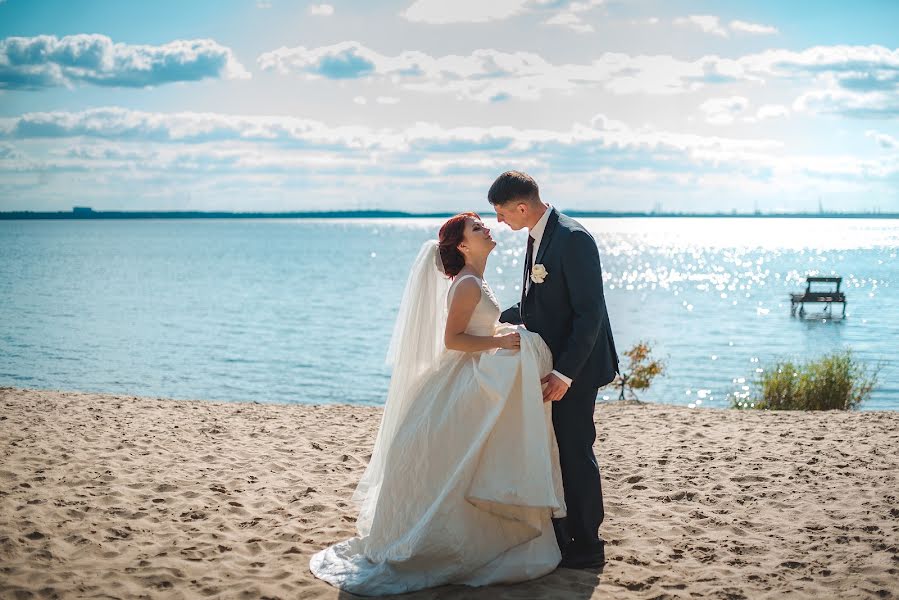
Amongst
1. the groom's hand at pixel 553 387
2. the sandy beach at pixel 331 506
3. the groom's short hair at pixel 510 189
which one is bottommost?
the sandy beach at pixel 331 506

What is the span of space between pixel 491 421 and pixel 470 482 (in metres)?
0.39

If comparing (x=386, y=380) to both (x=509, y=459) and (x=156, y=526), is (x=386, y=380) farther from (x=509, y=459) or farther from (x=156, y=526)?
(x=509, y=459)

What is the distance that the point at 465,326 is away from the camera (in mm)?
4848

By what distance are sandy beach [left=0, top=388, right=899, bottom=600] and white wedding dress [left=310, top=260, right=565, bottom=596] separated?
0.59 feet

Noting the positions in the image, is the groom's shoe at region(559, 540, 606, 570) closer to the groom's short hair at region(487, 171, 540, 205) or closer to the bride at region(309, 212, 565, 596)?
the bride at region(309, 212, 565, 596)

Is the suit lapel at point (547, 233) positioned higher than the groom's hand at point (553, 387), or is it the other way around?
A: the suit lapel at point (547, 233)

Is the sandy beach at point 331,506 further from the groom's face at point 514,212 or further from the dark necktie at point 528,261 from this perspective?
the groom's face at point 514,212

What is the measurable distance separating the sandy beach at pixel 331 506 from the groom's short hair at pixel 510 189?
2341 millimetres

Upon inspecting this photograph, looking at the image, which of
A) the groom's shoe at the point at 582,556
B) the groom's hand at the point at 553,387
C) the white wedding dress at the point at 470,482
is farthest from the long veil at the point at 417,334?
the groom's shoe at the point at 582,556

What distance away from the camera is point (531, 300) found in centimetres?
512

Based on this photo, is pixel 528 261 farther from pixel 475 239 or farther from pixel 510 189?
pixel 510 189

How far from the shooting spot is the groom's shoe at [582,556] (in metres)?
5.13

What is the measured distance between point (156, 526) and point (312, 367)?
56.5ft

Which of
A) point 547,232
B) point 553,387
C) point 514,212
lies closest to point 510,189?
point 514,212
